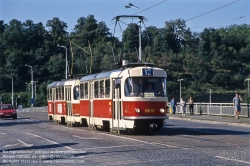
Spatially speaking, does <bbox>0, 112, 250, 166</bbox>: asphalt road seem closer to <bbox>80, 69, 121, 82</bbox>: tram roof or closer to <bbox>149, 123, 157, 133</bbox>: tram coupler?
<bbox>149, 123, 157, 133</bbox>: tram coupler

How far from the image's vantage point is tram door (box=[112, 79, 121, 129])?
2441cm

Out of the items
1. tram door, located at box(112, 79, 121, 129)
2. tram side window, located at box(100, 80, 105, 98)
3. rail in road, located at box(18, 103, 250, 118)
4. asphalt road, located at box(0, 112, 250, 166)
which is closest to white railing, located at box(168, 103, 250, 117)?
rail in road, located at box(18, 103, 250, 118)

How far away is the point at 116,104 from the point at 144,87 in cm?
170

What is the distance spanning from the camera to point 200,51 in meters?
98.7

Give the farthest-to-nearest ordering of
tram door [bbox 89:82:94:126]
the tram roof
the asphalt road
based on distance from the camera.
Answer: tram door [bbox 89:82:94:126], the tram roof, the asphalt road

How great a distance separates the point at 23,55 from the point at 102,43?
70.3ft

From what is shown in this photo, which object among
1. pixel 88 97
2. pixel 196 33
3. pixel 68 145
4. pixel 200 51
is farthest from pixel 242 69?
pixel 68 145

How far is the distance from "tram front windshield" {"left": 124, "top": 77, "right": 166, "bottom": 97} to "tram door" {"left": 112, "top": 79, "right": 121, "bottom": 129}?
0.62 metres

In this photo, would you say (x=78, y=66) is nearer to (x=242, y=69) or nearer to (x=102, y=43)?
(x=102, y=43)

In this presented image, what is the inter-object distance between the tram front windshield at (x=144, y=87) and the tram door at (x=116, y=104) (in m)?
0.62

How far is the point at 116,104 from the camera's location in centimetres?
2478

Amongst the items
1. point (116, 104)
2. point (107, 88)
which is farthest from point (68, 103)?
point (116, 104)

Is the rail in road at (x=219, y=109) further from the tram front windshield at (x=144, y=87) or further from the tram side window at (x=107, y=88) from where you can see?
the tram front windshield at (x=144, y=87)

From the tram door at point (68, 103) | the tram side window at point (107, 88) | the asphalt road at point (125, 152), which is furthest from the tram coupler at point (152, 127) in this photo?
the tram door at point (68, 103)
